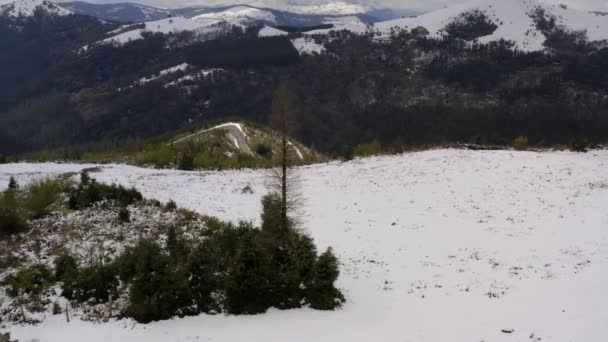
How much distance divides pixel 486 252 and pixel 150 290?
54.8 feet

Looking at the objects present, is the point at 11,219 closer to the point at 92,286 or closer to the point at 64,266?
the point at 64,266

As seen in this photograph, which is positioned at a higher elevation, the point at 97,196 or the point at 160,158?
the point at 97,196

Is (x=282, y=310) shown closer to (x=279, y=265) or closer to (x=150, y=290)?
(x=279, y=265)

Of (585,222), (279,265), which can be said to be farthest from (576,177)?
(279,265)

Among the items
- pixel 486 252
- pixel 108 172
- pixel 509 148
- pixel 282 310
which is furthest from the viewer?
pixel 509 148

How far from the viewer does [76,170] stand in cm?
4047

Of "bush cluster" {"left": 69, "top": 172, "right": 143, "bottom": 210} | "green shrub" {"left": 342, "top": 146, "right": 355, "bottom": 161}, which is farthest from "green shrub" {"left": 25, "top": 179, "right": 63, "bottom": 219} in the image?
"green shrub" {"left": 342, "top": 146, "right": 355, "bottom": 161}

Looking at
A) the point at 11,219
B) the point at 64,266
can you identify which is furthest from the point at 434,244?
the point at 11,219

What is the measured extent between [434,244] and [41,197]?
24637 mm

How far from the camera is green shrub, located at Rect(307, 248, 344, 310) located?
17.7m

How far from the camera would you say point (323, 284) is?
17.7 m

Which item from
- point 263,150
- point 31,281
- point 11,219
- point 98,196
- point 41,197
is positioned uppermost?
point 41,197

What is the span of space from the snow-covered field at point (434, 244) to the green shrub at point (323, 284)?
59 centimetres

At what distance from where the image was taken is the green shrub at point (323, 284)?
58.1 ft
